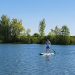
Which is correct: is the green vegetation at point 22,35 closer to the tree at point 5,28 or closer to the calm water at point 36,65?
the tree at point 5,28

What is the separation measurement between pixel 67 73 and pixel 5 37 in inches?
4709

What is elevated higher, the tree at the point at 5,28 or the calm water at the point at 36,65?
the tree at the point at 5,28

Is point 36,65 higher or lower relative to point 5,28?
lower

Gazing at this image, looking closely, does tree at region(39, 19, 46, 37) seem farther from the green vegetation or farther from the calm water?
the calm water

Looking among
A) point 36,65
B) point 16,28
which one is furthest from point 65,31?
point 36,65

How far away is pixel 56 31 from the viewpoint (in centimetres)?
15612

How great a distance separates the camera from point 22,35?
151 metres

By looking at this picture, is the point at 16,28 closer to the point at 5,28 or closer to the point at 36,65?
the point at 5,28

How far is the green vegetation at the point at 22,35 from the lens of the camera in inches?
5861

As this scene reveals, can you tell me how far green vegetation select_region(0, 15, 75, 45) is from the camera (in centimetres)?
14888

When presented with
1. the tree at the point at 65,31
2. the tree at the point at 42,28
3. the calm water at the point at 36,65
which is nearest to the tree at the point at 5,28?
the tree at the point at 42,28

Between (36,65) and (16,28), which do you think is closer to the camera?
(36,65)

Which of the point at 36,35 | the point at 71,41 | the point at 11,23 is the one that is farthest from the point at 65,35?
the point at 11,23

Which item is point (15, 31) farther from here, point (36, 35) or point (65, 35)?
point (65, 35)
